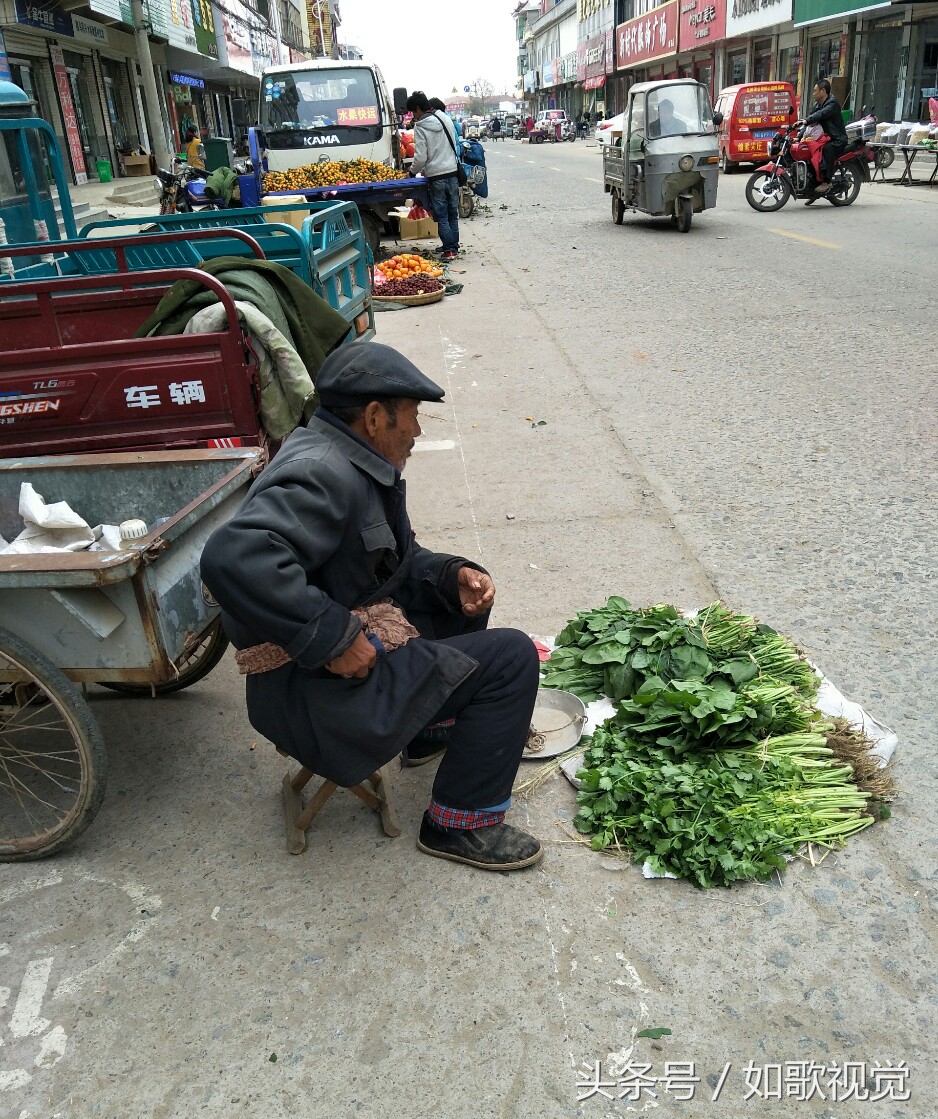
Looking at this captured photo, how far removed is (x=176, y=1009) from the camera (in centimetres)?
220

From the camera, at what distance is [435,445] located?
6188 millimetres

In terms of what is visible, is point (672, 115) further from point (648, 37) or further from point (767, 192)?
point (648, 37)

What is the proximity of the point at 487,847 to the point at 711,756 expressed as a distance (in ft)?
2.29

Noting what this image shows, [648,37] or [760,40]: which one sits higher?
[648,37]

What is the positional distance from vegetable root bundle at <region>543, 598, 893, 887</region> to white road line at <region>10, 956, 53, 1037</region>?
1.39m

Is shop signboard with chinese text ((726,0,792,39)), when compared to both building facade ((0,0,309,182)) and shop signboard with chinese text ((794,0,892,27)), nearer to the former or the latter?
shop signboard with chinese text ((794,0,892,27))

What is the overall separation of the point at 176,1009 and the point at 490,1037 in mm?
710

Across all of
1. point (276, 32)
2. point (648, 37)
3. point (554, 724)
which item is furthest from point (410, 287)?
point (648, 37)

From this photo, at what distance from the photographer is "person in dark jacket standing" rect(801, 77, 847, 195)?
→ 1554cm

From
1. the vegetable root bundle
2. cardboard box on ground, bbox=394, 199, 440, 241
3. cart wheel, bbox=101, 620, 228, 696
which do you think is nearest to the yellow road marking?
cardboard box on ground, bbox=394, 199, 440, 241

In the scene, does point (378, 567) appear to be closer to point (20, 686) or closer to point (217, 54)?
point (20, 686)

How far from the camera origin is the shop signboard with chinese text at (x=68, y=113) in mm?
22547

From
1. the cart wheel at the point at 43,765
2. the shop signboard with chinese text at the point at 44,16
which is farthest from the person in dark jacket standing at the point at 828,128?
the cart wheel at the point at 43,765

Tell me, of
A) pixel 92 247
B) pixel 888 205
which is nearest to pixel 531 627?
pixel 92 247
